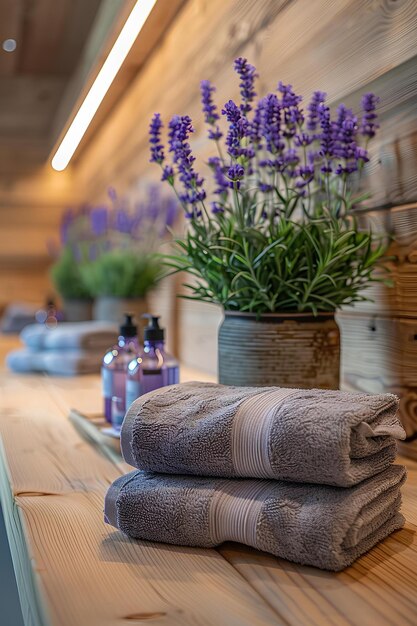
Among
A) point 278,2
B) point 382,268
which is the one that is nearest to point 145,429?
point 382,268

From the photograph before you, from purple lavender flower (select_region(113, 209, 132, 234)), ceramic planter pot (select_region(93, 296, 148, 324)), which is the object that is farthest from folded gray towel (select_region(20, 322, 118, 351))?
purple lavender flower (select_region(113, 209, 132, 234))

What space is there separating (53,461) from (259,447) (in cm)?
49

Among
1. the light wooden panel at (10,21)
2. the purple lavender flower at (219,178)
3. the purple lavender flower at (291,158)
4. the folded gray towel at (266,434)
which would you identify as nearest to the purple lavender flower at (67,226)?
the light wooden panel at (10,21)

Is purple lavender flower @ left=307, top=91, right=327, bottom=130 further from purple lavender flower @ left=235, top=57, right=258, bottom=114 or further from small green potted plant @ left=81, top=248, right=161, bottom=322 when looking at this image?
small green potted plant @ left=81, top=248, right=161, bottom=322

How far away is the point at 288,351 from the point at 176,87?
1266mm

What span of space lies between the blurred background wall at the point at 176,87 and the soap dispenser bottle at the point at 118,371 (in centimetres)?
43

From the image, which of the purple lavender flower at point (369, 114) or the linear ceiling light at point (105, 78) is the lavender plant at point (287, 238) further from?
the linear ceiling light at point (105, 78)

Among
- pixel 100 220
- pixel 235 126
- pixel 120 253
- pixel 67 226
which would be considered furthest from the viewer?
pixel 67 226

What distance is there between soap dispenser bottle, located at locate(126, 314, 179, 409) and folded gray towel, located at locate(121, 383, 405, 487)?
1.13 feet

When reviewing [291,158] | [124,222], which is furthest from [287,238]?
[124,222]

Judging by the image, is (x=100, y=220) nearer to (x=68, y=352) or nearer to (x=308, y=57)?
(x=68, y=352)

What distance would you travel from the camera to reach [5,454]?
115 cm

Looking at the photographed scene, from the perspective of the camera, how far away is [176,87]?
2.11 m

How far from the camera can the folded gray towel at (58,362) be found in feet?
6.66
